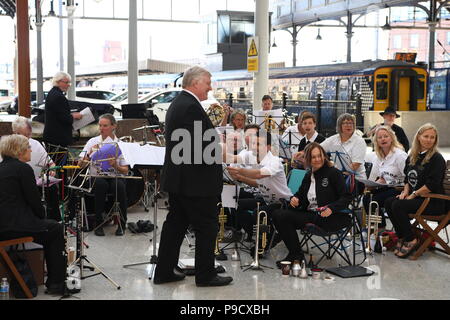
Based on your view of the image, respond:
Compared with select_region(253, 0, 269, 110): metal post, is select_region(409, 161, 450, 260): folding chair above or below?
below

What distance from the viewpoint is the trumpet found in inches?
259

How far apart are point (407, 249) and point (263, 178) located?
1.73 meters

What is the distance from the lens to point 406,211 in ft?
23.2

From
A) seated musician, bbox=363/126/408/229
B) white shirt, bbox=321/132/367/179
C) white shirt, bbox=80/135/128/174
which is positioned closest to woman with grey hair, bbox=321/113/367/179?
white shirt, bbox=321/132/367/179

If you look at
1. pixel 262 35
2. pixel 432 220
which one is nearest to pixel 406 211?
pixel 432 220

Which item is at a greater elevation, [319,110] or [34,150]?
[319,110]

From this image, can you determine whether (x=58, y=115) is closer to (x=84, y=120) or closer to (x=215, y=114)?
(x=84, y=120)

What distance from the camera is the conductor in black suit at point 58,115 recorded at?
8.89m

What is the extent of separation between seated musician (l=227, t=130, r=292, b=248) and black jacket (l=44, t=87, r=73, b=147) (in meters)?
2.94

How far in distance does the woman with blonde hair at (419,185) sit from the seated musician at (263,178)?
1.24 m

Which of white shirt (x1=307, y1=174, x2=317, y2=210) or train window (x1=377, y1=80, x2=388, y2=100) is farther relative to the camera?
train window (x1=377, y1=80, x2=388, y2=100)

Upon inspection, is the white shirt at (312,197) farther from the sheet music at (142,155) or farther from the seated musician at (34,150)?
the seated musician at (34,150)

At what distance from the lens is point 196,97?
5812 millimetres

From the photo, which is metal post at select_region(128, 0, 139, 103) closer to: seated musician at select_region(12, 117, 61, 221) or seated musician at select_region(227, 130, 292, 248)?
seated musician at select_region(12, 117, 61, 221)
